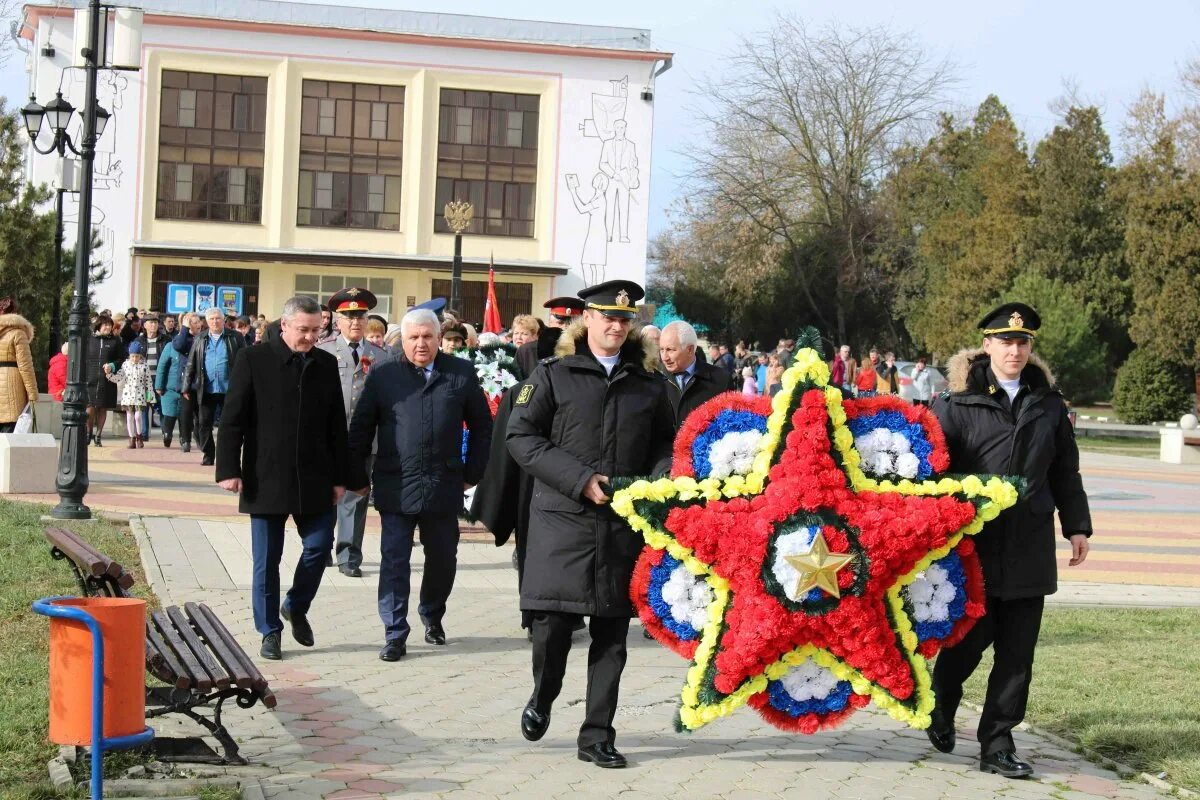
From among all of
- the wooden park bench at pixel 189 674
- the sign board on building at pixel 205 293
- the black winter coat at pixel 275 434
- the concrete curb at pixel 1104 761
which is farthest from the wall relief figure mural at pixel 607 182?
the wooden park bench at pixel 189 674

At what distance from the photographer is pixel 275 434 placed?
26.9 ft

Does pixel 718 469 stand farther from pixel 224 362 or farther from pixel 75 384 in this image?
pixel 224 362

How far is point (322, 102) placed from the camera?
48.6 meters

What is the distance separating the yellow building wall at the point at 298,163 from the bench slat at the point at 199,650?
1662 inches

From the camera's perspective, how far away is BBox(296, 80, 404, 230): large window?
160 ft

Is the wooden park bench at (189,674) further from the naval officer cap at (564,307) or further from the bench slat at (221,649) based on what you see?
the naval officer cap at (564,307)

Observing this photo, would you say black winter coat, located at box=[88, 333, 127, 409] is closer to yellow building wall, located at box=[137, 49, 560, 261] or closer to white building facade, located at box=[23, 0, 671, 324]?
white building facade, located at box=[23, 0, 671, 324]

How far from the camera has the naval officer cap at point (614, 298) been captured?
6.46 metres

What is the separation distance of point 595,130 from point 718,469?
44.9 meters

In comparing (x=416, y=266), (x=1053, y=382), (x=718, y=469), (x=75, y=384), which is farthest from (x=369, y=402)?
(x=416, y=266)

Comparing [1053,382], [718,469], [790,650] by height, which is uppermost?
[1053,382]

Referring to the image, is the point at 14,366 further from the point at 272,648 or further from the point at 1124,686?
the point at 1124,686

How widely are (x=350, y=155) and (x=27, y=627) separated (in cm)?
4203

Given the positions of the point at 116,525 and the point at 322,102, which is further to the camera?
the point at 322,102
